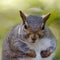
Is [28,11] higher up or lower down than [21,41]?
higher up

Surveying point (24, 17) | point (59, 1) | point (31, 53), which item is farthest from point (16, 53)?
point (59, 1)

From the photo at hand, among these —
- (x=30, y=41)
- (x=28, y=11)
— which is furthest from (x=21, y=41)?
(x=28, y=11)

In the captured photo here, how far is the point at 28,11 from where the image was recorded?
2.12 meters

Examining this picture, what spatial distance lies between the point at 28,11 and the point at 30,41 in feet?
0.89

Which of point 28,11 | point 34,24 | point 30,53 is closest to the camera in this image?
point 34,24

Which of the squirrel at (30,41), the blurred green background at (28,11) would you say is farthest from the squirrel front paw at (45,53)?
the blurred green background at (28,11)

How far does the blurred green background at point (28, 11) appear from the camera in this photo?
2117 mm

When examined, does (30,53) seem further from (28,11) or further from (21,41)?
(28,11)

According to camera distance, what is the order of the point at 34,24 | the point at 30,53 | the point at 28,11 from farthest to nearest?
1. the point at 28,11
2. the point at 30,53
3. the point at 34,24

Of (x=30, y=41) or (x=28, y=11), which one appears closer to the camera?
(x=30, y=41)

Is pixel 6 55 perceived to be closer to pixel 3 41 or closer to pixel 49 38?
pixel 3 41

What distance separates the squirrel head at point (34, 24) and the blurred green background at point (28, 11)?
0.21m

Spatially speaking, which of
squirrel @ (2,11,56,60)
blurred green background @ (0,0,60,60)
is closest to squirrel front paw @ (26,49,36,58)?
squirrel @ (2,11,56,60)

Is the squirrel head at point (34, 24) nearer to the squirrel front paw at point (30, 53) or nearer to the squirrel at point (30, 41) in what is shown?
the squirrel at point (30, 41)
